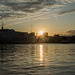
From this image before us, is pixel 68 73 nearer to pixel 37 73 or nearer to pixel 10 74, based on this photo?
pixel 37 73

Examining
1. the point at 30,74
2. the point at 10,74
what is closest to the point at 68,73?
the point at 30,74

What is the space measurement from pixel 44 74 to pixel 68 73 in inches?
110

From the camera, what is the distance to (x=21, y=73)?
18516 millimetres

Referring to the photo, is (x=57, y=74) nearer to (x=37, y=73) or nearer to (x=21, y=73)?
(x=37, y=73)

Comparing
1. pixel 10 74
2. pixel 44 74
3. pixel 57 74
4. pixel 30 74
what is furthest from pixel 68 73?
pixel 10 74

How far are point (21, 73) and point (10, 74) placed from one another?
1314 millimetres

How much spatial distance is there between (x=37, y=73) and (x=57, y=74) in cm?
231

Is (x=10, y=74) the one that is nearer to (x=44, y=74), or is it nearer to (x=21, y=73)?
(x=21, y=73)

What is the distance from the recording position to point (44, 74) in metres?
18.2

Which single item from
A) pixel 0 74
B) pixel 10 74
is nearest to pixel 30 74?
pixel 10 74

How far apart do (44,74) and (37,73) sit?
894 mm

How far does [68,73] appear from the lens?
1852 centimetres

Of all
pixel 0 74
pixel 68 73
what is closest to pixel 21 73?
pixel 0 74

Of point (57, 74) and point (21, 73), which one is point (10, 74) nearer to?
point (21, 73)
